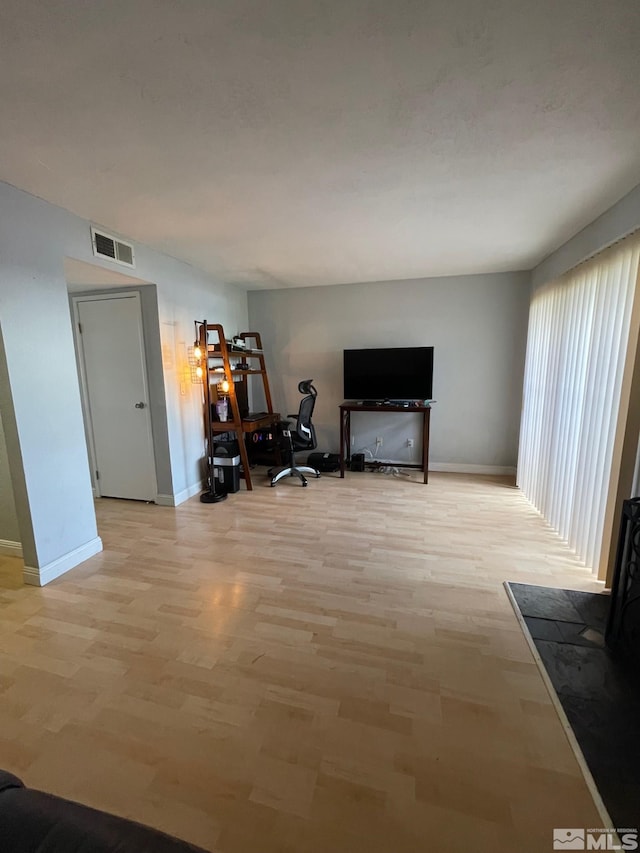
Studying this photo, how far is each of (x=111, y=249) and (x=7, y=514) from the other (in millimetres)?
2139

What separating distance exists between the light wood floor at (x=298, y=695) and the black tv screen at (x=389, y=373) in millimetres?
2064

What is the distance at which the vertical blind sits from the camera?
2217mm

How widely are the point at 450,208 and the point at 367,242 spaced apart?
794 millimetres

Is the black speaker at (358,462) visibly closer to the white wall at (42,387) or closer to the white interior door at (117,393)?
the white interior door at (117,393)

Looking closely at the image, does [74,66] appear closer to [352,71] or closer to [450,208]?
[352,71]

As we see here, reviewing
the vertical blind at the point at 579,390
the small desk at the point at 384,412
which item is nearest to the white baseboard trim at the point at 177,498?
the small desk at the point at 384,412

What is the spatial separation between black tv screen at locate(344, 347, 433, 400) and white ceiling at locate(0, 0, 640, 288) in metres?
1.82

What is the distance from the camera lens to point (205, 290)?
13.0 feet

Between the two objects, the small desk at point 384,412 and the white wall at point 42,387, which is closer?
the white wall at point 42,387

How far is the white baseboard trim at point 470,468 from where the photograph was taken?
4414 millimetres

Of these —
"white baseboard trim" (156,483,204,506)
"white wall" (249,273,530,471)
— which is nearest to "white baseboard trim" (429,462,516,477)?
"white wall" (249,273,530,471)

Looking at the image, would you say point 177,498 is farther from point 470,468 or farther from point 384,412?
point 470,468

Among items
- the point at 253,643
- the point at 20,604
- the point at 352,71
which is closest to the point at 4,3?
the point at 352,71

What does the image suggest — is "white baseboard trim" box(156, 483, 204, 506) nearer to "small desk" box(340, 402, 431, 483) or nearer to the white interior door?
the white interior door
